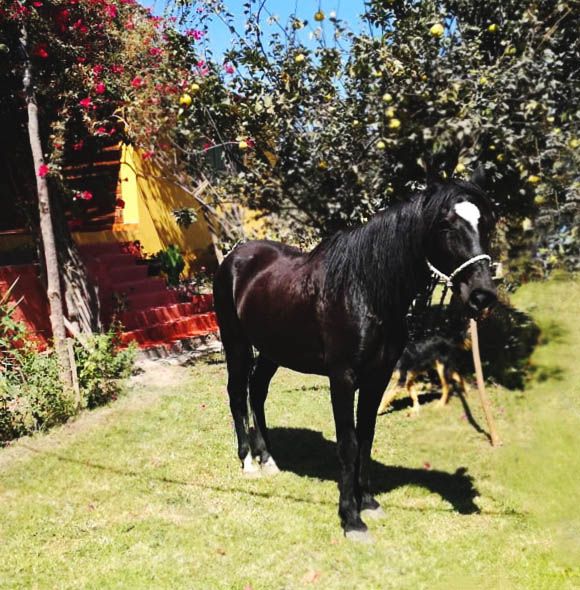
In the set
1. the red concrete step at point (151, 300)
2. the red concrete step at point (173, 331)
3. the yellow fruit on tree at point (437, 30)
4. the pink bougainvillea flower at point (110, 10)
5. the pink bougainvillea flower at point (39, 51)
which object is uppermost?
the pink bougainvillea flower at point (110, 10)

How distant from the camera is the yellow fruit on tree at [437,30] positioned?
3.19 metres

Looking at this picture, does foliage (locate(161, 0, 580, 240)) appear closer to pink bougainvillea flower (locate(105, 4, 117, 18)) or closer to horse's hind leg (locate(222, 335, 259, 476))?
horse's hind leg (locate(222, 335, 259, 476))

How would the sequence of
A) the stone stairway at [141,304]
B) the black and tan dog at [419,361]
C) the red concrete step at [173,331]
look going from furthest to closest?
the stone stairway at [141,304] → the red concrete step at [173,331] → the black and tan dog at [419,361]

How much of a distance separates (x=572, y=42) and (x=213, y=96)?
8.63 ft

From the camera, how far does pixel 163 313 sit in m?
9.99

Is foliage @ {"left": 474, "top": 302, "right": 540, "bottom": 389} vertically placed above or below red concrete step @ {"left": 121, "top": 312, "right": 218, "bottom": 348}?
above

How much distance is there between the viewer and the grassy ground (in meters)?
1.50

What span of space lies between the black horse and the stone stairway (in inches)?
201

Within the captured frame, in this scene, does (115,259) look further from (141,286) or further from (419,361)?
(419,361)

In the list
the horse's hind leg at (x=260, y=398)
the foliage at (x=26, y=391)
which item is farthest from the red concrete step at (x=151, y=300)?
the horse's hind leg at (x=260, y=398)

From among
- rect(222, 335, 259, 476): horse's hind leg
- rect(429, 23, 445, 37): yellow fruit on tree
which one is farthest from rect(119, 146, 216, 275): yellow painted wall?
rect(429, 23, 445, 37): yellow fruit on tree

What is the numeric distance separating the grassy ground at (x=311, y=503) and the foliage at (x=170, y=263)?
5.88 metres

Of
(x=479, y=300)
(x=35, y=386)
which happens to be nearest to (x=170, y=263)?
(x=35, y=386)

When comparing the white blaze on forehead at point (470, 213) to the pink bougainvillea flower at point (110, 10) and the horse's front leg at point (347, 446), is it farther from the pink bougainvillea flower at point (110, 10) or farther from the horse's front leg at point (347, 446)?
the pink bougainvillea flower at point (110, 10)
